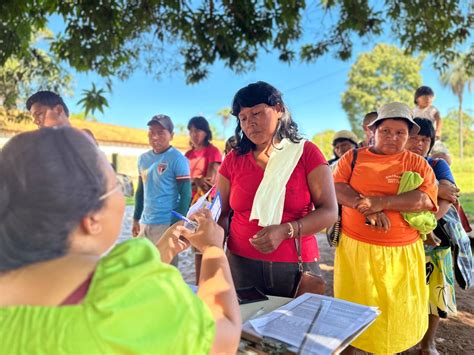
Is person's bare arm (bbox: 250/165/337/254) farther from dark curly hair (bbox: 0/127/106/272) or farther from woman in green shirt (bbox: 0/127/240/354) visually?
dark curly hair (bbox: 0/127/106/272)

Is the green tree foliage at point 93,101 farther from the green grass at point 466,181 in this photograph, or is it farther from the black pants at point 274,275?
the green grass at point 466,181

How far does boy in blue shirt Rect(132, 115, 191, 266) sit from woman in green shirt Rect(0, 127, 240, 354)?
8.52 ft

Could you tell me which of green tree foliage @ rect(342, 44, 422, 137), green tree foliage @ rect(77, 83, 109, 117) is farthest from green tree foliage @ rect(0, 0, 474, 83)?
green tree foliage @ rect(342, 44, 422, 137)

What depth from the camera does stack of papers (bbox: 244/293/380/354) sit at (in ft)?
3.67

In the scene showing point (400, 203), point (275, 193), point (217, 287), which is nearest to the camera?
point (217, 287)

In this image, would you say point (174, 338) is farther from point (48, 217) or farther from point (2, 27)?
point (2, 27)

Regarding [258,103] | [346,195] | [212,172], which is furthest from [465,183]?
[258,103]

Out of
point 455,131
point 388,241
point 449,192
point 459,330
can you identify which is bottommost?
point 459,330

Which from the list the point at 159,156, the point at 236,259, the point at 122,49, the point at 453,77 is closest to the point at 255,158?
the point at 236,259

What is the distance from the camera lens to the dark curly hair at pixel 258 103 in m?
1.86

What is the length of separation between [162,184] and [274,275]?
6.24 feet

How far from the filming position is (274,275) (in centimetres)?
178

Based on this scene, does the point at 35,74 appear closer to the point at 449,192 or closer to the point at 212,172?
the point at 212,172

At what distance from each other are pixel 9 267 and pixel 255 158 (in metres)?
1.37
